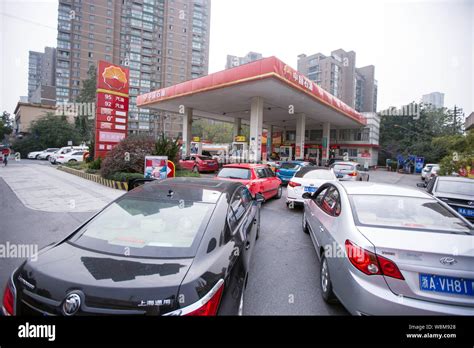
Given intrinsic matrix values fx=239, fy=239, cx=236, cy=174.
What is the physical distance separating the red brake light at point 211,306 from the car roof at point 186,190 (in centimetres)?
102

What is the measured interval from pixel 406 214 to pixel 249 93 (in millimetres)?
15336

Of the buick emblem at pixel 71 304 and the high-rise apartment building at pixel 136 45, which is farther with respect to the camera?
the high-rise apartment building at pixel 136 45

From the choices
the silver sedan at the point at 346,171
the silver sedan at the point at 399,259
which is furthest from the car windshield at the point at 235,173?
the silver sedan at the point at 346,171

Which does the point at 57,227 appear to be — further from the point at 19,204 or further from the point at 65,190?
the point at 65,190

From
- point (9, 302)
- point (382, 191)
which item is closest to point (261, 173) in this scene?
point (382, 191)

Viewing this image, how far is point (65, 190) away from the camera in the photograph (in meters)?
9.42

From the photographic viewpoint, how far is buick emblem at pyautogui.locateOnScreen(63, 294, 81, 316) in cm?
142

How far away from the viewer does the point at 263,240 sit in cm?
500

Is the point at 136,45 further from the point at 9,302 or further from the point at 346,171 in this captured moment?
the point at 9,302

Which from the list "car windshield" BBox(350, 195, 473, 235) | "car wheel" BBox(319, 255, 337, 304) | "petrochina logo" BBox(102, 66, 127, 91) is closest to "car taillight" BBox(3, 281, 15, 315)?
"car wheel" BBox(319, 255, 337, 304)

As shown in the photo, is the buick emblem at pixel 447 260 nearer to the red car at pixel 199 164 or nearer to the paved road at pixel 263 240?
the paved road at pixel 263 240

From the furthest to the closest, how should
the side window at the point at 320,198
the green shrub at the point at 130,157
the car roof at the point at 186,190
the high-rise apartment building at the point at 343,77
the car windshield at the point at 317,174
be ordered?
the high-rise apartment building at the point at 343,77, the green shrub at the point at 130,157, the car windshield at the point at 317,174, the side window at the point at 320,198, the car roof at the point at 186,190

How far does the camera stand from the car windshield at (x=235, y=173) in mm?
7333

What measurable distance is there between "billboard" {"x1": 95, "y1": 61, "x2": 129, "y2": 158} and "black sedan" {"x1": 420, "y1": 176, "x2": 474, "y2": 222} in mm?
13871
